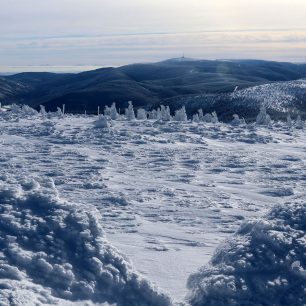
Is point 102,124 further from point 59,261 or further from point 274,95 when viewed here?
point 274,95

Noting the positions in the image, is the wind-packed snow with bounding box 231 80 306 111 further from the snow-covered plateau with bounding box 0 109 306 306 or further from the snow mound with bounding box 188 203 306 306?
the snow mound with bounding box 188 203 306 306

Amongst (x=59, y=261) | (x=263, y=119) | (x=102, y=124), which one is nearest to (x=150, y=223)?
(x=59, y=261)

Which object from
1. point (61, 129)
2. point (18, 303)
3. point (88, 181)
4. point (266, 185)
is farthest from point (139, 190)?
point (61, 129)

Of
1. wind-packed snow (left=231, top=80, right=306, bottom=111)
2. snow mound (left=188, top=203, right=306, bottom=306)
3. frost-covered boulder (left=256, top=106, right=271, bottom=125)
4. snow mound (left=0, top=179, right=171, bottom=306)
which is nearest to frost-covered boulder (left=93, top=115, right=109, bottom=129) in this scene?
frost-covered boulder (left=256, top=106, right=271, bottom=125)

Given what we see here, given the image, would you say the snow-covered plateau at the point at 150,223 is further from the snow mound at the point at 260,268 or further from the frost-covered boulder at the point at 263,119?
the frost-covered boulder at the point at 263,119

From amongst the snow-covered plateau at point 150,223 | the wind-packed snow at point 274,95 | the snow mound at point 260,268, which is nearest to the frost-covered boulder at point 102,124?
the snow-covered plateau at point 150,223

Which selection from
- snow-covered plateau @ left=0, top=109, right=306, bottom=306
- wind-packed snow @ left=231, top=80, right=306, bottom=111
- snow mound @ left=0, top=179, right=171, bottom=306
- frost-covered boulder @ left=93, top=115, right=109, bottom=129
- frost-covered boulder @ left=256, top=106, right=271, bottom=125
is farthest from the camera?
wind-packed snow @ left=231, top=80, right=306, bottom=111
